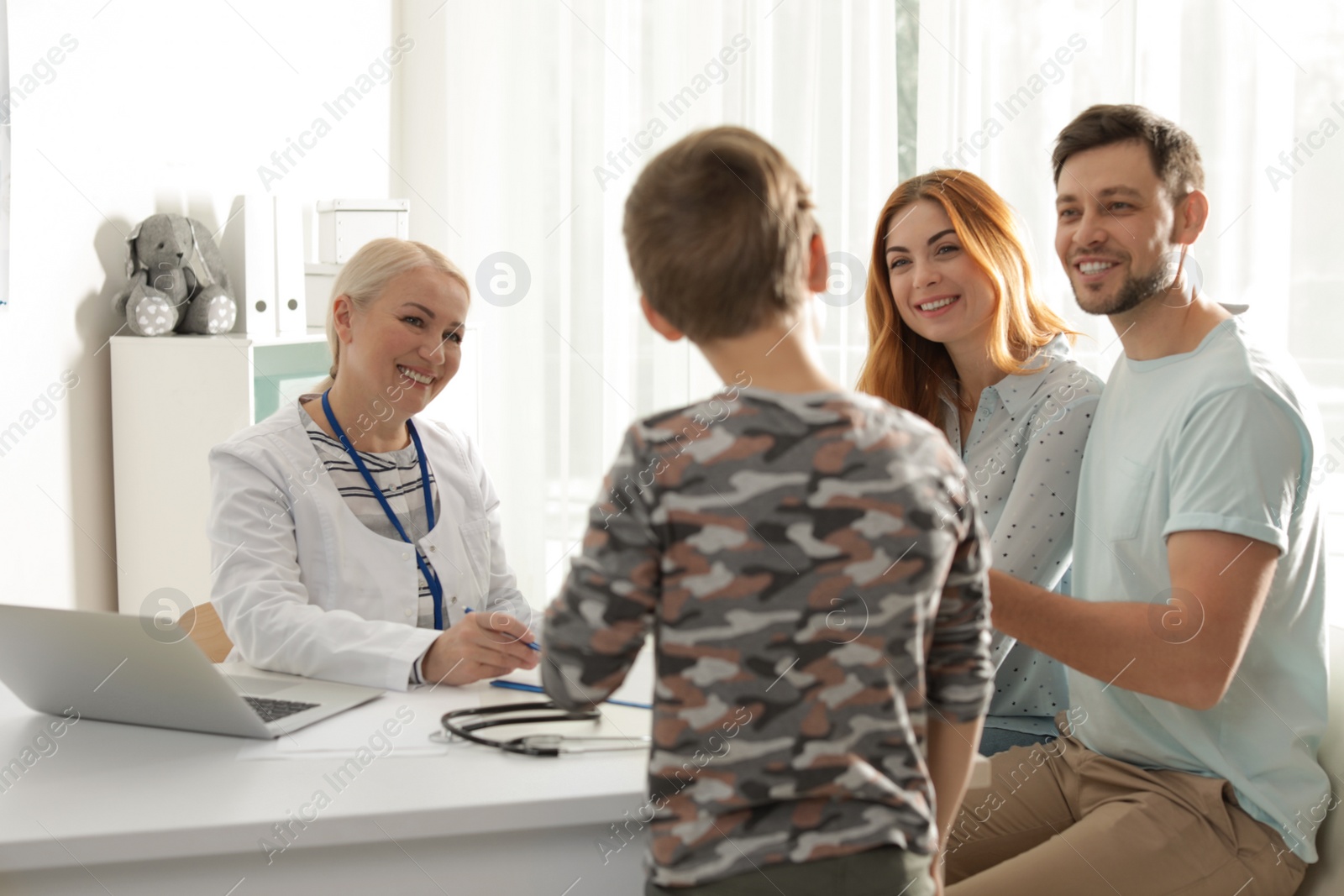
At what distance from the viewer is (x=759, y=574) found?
2.96 ft

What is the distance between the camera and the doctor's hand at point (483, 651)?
154 cm

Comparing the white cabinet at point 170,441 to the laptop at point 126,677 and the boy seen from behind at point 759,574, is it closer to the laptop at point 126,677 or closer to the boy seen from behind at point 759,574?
the laptop at point 126,677

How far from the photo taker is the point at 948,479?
3.15ft

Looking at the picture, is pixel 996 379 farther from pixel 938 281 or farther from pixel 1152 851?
pixel 1152 851

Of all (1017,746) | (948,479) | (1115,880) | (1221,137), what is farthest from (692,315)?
(1221,137)

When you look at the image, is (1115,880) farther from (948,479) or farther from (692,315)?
(692,315)

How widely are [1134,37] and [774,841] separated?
281 centimetres

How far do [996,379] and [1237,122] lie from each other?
1479mm

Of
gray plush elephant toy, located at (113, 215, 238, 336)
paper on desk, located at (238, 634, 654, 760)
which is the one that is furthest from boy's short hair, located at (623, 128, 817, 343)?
gray plush elephant toy, located at (113, 215, 238, 336)

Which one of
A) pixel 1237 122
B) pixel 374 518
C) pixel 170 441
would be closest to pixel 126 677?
pixel 374 518

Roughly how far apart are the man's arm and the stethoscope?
51 cm

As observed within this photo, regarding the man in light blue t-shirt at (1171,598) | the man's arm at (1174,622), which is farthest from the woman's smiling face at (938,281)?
the man's arm at (1174,622)

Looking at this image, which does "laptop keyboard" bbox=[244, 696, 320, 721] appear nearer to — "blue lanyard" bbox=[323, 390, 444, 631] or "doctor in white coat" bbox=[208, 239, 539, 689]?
"doctor in white coat" bbox=[208, 239, 539, 689]

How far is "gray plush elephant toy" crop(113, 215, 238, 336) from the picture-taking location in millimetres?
2986
